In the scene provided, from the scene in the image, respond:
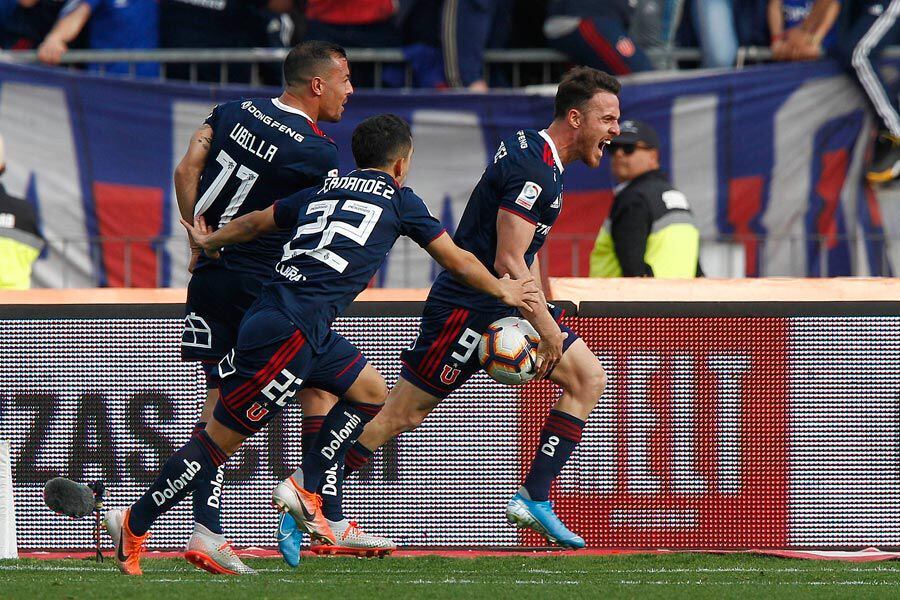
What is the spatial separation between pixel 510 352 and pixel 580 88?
1.30 meters

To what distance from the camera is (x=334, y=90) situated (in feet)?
22.9

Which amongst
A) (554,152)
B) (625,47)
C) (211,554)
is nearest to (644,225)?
(554,152)

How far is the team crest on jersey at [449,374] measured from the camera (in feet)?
22.7

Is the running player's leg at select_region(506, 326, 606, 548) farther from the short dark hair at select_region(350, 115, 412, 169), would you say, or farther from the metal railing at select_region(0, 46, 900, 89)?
the metal railing at select_region(0, 46, 900, 89)

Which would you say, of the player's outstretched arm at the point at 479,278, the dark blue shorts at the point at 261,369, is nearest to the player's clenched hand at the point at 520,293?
the player's outstretched arm at the point at 479,278

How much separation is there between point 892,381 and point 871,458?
0.39 m

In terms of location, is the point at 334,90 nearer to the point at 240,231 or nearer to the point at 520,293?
the point at 240,231

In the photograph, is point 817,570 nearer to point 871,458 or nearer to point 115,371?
point 871,458

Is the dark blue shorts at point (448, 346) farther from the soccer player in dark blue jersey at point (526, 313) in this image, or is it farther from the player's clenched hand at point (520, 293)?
the player's clenched hand at point (520, 293)

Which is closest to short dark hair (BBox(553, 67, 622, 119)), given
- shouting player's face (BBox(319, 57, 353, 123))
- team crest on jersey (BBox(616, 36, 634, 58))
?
shouting player's face (BBox(319, 57, 353, 123))

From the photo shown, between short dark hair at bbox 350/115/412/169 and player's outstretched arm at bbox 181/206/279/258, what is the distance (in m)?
→ 0.47

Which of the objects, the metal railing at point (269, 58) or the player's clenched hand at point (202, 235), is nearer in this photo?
the player's clenched hand at point (202, 235)

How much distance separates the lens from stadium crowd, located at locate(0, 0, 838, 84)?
35.3ft

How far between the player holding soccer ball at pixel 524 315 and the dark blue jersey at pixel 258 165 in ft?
2.48
